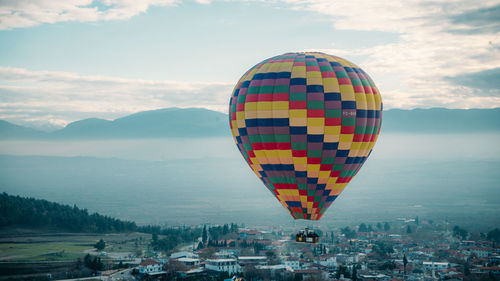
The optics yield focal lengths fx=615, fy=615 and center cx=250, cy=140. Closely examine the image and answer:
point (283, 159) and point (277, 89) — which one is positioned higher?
point (277, 89)

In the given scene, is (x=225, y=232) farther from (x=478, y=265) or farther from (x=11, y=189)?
(x=11, y=189)

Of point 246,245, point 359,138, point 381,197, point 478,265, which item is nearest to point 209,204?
point 381,197

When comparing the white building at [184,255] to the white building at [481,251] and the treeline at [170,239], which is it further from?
the white building at [481,251]

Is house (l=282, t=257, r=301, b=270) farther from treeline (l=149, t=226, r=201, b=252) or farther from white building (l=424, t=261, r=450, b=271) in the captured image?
treeline (l=149, t=226, r=201, b=252)

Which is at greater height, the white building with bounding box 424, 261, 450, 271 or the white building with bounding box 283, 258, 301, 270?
the white building with bounding box 283, 258, 301, 270

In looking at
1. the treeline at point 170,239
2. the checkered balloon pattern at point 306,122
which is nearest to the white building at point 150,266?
the treeline at point 170,239

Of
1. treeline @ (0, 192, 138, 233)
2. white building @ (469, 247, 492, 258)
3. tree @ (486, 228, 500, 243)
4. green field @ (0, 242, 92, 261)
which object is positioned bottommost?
white building @ (469, 247, 492, 258)

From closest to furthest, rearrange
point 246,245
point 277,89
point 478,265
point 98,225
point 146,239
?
point 277,89 → point 478,265 → point 246,245 → point 146,239 → point 98,225

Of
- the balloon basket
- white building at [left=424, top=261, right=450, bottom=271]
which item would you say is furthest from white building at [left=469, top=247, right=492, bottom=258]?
the balloon basket
